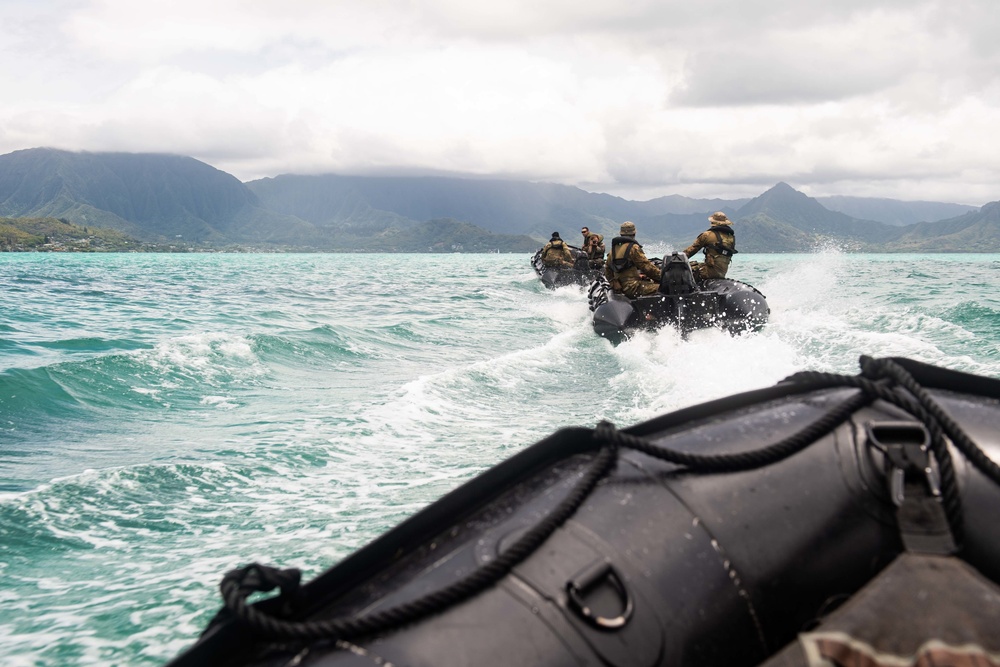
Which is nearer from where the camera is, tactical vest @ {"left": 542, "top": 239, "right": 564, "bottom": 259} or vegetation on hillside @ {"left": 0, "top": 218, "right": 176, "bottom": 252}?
tactical vest @ {"left": 542, "top": 239, "right": 564, "bottom": 259}

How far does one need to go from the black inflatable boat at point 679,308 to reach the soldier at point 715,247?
1099mm

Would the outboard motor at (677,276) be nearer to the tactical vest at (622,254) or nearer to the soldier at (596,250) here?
the tactical vest at (622,254)

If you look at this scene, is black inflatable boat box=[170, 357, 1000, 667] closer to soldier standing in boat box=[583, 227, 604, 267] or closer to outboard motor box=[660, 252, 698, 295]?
outboard motor box=[660, 252, 698, 295]

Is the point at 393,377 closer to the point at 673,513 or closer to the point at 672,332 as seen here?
the point at 672,332

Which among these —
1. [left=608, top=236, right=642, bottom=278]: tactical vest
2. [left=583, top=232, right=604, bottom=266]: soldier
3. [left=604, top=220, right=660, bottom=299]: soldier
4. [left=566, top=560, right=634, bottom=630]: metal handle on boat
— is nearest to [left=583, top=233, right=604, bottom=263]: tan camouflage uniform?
[left=583, top=232, right=604, bottom=266]: soldier

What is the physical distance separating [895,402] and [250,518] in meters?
4.52

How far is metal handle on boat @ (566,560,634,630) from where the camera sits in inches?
70.2

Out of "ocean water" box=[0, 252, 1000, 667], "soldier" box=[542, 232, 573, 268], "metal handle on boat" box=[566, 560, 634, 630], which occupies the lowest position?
"ocean water" box=[0, 252, 1000, 667]

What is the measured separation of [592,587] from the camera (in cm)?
185

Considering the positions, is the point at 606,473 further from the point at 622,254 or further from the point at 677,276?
the point at 622,254

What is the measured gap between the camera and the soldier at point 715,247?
13.7m

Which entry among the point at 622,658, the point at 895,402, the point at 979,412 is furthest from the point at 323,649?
the point at 979,412

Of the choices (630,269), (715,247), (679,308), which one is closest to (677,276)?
(679,308)

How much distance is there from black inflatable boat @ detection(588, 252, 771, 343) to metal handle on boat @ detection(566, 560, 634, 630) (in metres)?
10.6
